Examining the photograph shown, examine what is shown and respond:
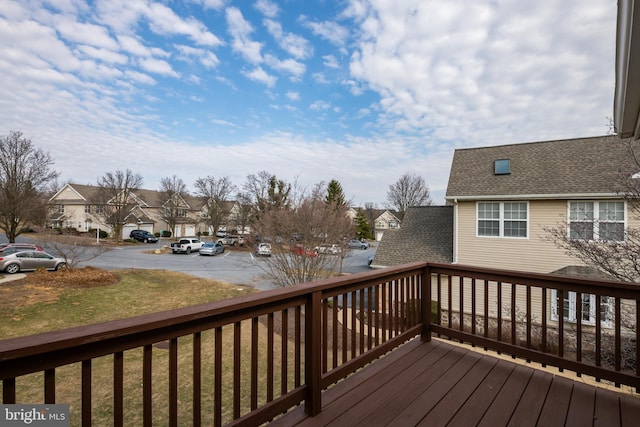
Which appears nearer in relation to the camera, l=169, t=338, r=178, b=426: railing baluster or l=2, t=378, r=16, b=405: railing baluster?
l=2, t=378, r=16, b=405: railing baluster

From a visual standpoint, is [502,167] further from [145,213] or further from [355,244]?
[145,213]

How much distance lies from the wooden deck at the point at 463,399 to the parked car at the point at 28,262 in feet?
51.6

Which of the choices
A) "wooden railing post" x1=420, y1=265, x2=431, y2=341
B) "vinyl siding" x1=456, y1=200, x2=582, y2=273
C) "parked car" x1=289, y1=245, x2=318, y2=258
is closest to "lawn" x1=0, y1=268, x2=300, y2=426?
"parked car" x1=289, y1=245, x2=318, y2=258

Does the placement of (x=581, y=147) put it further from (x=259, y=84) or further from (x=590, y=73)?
(x=259, y=84)

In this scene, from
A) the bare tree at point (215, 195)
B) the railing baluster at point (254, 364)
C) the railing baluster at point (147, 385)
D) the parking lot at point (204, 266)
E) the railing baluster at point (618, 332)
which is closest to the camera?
the railing baluster at point (147, 385)

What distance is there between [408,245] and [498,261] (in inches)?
122

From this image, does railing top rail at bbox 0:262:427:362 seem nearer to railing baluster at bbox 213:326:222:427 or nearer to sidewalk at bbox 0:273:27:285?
railing baluster at bbox 213:326:222:427

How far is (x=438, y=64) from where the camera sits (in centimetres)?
714

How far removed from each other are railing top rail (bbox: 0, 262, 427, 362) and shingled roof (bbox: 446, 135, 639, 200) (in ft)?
30.0

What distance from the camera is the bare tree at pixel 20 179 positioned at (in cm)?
1636

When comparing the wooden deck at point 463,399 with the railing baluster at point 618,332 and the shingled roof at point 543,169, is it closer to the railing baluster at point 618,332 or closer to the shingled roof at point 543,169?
the railing baluster at point 618,332

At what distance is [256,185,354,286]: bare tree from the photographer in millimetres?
9047

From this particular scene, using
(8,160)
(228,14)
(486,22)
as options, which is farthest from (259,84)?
(8,160)

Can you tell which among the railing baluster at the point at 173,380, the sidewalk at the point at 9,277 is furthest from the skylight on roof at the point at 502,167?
the sidewalk at the point at 9,277
